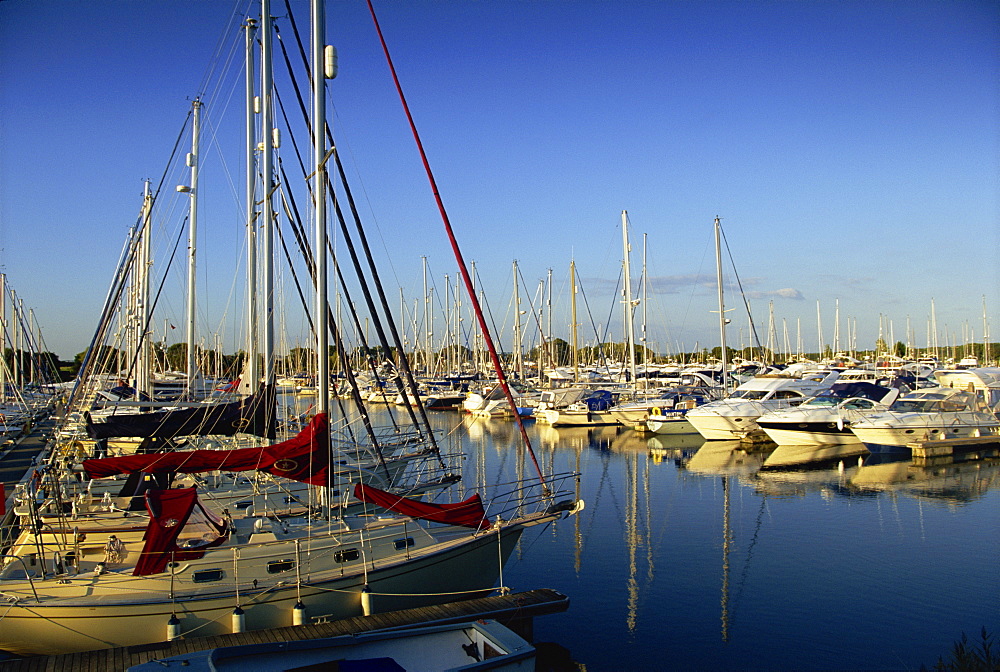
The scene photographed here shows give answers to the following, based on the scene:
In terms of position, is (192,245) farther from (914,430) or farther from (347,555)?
(914,430)

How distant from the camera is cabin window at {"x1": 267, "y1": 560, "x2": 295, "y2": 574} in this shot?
13.6 meters

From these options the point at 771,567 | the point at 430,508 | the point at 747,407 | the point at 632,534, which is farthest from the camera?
the point at 747,407

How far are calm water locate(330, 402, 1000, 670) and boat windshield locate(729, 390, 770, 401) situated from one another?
1112cm

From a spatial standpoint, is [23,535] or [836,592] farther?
[836,592]

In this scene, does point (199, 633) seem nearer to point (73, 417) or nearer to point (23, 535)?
point (23, 535)

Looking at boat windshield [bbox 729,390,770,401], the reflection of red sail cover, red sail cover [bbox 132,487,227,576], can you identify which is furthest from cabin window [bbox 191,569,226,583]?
boat windshield [bbox 729,390,770,401]

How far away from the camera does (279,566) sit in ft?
45.0

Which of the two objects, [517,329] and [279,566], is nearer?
[279,566]

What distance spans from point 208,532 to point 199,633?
235cm

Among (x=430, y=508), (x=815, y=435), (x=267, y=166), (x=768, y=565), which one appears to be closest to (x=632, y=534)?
(x=768, y=565)

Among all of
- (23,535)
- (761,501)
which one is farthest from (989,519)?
(23,535)

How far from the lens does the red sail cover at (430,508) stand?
1444 cm

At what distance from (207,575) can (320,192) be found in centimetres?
755

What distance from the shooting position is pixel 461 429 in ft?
173
